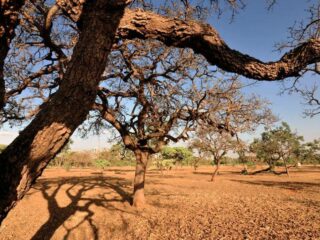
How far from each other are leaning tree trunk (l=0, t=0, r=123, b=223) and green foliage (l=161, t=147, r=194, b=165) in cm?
6739

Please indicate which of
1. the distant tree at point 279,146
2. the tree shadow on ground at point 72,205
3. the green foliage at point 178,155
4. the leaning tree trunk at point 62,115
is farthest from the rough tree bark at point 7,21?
the green foliage at point 178,155

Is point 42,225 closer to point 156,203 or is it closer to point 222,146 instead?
point 156,203

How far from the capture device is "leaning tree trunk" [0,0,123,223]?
215 cm

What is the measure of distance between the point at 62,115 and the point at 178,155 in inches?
2851

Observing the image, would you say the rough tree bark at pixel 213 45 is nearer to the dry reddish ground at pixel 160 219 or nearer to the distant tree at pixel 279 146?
the dry reddish ground at pixel 160 219

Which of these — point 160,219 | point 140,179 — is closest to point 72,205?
point 140,179

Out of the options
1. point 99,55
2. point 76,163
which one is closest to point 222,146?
point 99,55

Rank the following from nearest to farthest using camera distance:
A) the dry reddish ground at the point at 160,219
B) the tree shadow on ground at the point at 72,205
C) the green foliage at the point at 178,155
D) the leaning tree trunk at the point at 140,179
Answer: the dry reddish ground at the point at 160,219
the tree shadow on ground at the point at 72,205
the leaning tree trunk at the point at 140,179
the green foliage at the point at 178,155

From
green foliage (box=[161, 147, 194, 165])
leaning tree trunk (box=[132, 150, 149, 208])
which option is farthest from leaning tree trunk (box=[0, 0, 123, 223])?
green foliage (box=[161, 147, 194, 165])

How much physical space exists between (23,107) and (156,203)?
8.07m

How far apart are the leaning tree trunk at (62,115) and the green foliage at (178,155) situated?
221 feet

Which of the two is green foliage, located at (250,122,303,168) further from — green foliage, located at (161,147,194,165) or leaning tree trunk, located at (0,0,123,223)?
leaning tree trunk, located at (0,0,123,223)

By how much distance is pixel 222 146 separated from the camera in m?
28.3

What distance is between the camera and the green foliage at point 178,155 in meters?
71.0
